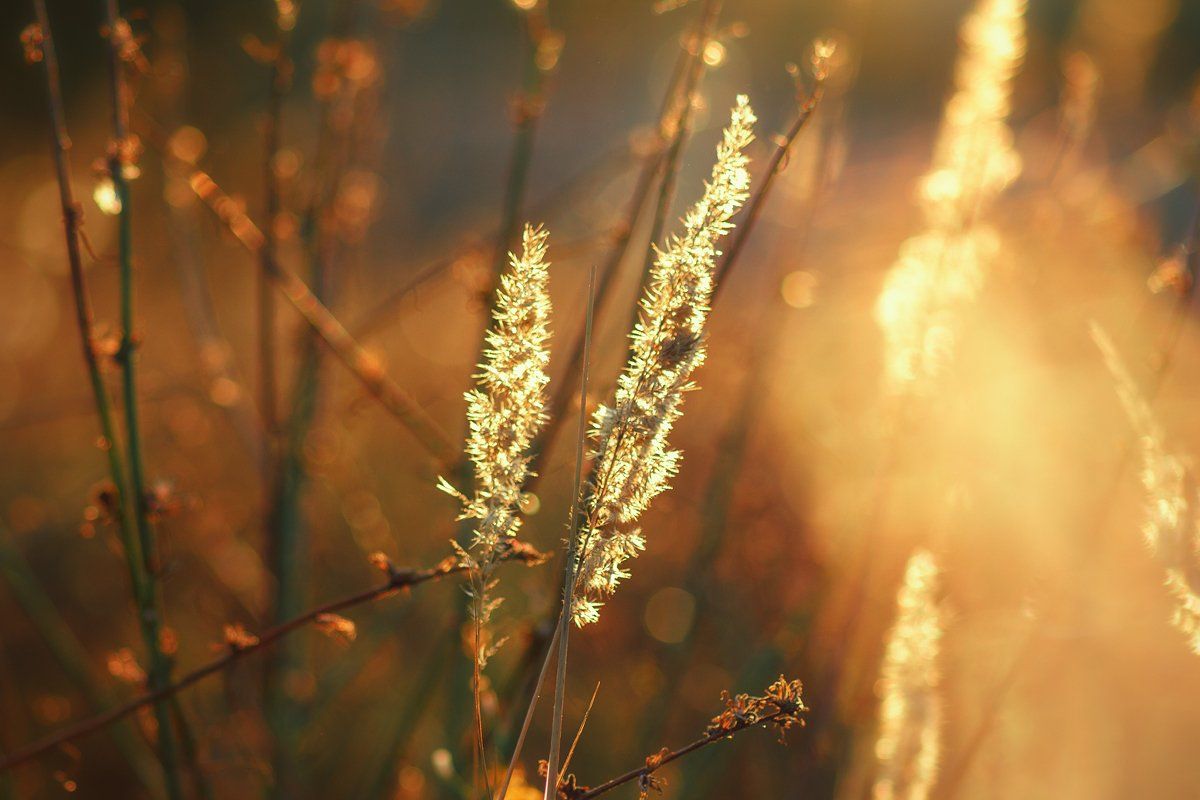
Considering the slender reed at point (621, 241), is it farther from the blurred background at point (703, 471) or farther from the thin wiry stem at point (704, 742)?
the thin wiry stem at point (704, 742)

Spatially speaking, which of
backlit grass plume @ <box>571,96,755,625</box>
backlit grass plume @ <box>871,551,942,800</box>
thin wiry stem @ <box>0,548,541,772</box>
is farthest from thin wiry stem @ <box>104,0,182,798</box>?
backlit grass plume @ <box>871,551,942,800</box>

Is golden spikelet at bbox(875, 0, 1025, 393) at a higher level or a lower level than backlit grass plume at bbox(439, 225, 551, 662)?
higher

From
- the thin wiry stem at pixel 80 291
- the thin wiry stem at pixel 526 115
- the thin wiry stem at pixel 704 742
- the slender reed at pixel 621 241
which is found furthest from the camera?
the thin wiry stem at pixel 526 115

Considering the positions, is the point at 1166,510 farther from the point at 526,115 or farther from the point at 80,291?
the point at 80,291

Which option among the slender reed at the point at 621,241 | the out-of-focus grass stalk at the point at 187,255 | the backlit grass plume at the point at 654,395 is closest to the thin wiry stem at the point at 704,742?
the backlit grass plume at the point at 654,395

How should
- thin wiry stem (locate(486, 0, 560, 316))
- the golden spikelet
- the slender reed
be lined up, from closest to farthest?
the slender reed → thin wiry stem (locate(486, 0, 560, 316)) → the golden spikelet

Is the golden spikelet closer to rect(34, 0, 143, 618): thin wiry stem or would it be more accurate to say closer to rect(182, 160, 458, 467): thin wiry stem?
rect(182, 160, 458, 467): thin wiry stem

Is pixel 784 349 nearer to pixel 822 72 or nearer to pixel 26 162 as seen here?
pixel 822 72
